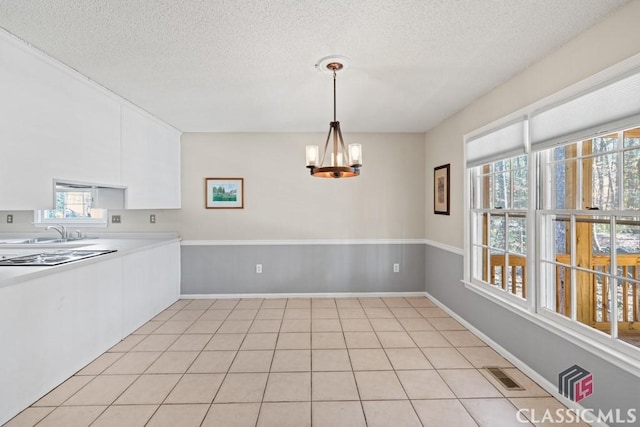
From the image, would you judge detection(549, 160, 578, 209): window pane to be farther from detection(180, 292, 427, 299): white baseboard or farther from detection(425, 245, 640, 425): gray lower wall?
detection(180, 292, 427, 299): white baseboard

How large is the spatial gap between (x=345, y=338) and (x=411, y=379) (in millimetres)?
880

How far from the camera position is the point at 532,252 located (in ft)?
7.93

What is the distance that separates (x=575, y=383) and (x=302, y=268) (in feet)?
10.6

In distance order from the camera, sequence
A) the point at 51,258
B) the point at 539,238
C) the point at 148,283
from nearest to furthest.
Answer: the point at 539,238 → the point at 51,258 → the point at 148,283

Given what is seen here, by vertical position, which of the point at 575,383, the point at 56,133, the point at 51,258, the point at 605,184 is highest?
the point at 56,133

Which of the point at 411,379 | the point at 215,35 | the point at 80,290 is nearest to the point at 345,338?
the point at 411,379

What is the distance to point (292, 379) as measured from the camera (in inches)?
95.0

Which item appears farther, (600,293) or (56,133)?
(600,293)

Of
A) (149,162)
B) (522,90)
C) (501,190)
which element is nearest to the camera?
(522,90)

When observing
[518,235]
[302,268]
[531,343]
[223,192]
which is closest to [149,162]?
[223,192]

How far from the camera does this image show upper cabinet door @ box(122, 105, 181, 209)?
337cm

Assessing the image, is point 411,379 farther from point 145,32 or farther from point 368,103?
point 145,32

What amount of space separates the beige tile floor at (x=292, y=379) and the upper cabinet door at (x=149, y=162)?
59.5 inches

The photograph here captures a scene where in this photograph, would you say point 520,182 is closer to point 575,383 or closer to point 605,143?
point 605,143
